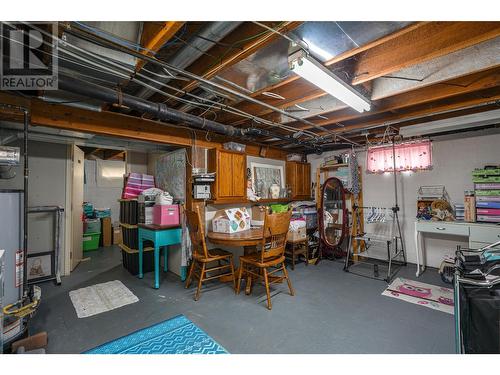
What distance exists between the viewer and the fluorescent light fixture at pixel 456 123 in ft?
9.53

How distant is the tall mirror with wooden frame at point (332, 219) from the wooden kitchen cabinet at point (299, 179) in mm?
543

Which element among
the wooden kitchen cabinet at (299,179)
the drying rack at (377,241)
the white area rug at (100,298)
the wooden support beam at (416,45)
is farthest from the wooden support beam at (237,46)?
the wooden kitchen cabinet at (299,179)

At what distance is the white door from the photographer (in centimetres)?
395

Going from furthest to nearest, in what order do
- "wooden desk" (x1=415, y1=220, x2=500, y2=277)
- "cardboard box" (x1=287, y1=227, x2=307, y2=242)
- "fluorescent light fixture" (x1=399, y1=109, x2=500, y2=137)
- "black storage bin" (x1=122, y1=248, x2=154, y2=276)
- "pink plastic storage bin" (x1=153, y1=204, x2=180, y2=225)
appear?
"cardboard box" (x1=287, y1=227, x2=307, y2=242) → "black storage bin" (x1=122, y1=248, x2=154, y2=276) → "pink plastic storage bin" (x1=153, y1=204, x2=180, y2=225) → "wooden desk" (x1=415, y1=220, x2=500, y2=277) → "fluorescent light fixture" (x1=399, y1=109, x2=500, y2=137)

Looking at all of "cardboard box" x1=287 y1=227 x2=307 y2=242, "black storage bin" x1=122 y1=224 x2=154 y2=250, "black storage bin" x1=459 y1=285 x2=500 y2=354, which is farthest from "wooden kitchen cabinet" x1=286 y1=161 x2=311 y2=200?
"black storage bin" x1=459 y1=285 x2=500 y2=354

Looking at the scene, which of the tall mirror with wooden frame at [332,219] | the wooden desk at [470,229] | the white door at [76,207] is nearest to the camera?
the wooden desk at [470,229]

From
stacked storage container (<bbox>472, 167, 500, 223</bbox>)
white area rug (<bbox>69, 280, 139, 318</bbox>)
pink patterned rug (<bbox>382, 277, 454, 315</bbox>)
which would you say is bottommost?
pink patterned rug (<bbox>382, 277, 454, 315</bbox>)

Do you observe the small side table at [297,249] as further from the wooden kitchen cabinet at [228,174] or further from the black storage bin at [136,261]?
the black storage bin at [136,261]

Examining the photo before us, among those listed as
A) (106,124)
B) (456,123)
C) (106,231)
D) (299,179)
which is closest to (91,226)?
(106,231)

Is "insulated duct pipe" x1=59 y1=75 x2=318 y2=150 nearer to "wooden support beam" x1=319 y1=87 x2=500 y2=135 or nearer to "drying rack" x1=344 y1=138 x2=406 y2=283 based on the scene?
"wooden support beam" x1=319 y1=87 x2=500 y2=135

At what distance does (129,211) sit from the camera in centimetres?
394

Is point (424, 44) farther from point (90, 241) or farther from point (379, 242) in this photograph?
point (90, 241)

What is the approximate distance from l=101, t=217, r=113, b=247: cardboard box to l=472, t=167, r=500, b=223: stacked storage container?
7599 mm

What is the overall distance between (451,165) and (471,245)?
140 centimetres
